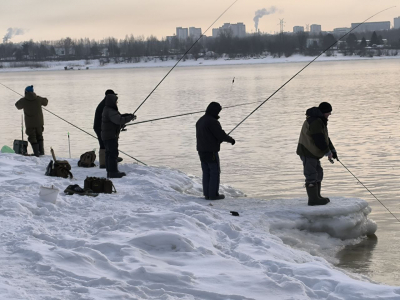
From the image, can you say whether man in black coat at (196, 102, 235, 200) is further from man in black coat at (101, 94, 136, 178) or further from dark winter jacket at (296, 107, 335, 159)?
man in black coat at (101, 94, 136, 178)

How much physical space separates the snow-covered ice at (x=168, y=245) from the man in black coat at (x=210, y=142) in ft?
0.74

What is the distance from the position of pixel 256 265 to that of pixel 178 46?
5998 inches

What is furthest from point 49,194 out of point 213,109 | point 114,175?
point 114,175

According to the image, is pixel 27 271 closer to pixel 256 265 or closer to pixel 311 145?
pixel 256 265

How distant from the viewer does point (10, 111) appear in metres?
26.9

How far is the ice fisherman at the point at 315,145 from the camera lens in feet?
24.9

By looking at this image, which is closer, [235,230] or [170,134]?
[235,230]

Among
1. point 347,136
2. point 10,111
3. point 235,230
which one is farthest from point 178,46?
point 235,230

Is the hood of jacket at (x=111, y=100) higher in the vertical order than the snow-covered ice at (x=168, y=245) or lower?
higher

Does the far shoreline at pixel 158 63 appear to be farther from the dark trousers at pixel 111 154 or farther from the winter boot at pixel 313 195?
the winter boot at pixel 313 195

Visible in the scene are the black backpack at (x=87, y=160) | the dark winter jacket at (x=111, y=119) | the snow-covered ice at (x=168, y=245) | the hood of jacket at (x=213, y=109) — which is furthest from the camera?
the black backpack at (x=87, y=160)

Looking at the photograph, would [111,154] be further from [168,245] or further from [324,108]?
[168,245]

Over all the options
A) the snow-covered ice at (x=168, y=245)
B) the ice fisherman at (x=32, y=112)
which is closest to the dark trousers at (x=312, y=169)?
the snow-covered ice at (x=168, y=245)

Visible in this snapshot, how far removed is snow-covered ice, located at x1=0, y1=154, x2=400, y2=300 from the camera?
16.3 ft
